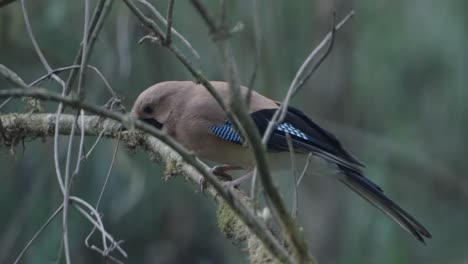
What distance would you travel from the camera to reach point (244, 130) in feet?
8.34

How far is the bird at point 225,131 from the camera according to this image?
4836 millimetres

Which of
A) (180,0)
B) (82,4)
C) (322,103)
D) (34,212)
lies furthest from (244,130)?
(322,103)

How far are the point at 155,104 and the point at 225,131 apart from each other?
44 cm

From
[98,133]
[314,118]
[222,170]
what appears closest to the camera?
[98,133]

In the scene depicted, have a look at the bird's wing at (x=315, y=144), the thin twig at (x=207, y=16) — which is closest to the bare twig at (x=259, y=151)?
the thin twig at (x=207, y=16)

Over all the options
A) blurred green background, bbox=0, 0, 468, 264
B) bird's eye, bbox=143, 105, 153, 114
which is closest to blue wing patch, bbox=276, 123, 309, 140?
bird's eye, bbox=143, 105, 153, 114

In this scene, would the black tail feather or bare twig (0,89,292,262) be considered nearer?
bare twig (0,89,292,262)

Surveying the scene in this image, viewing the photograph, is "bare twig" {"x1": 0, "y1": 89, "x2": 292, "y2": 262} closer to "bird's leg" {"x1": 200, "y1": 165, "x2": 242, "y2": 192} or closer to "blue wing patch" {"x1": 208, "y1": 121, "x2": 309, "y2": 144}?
"blue wing patch" {"x1": 208, "y1": 121, "x2": 309, "y2": 144}

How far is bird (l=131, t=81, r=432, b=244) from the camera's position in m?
4.84

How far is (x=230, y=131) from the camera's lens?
15.9ft

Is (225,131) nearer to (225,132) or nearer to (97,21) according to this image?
(225,132)

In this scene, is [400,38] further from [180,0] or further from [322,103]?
[180,0]

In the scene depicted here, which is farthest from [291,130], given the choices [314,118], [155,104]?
[314,118]

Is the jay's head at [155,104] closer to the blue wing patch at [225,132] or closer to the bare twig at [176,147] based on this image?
the blue wing patch at [225,132]
